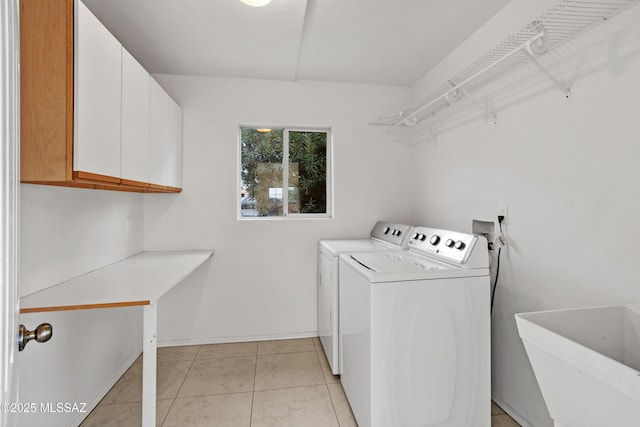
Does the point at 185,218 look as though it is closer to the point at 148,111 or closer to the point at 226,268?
the point at 226,268

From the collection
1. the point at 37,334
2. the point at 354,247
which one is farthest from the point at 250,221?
the point at 37,334

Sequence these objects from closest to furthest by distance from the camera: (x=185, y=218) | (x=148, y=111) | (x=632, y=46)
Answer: (x=632, y=46) < (x=148, y=111) < (x=185, y=218)

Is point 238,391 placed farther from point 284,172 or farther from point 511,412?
point 284,172

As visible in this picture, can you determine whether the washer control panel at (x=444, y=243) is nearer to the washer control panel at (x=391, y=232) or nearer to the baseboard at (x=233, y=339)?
the washer control panel at (x=391, y=232)

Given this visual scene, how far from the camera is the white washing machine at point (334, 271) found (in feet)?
6.89

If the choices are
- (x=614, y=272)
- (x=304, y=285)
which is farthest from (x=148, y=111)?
(x=614, y=272)

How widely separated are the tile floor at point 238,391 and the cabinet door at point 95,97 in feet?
4.71

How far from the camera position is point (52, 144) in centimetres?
117

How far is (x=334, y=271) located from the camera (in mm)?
2111

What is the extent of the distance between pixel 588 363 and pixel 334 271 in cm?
147

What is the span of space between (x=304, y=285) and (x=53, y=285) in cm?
178

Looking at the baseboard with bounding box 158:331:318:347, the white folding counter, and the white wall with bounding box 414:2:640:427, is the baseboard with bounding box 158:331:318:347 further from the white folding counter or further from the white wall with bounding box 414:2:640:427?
the white wall with bounding box 414:2:640:427

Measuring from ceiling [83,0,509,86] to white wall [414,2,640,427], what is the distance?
23.1 inches

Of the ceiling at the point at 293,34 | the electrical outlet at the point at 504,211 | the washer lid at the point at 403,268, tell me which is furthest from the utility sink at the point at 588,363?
the ceiling at the point at 293,34
